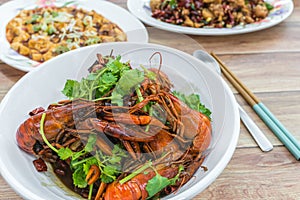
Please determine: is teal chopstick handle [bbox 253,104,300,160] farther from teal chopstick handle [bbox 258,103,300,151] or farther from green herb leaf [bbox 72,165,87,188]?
green herb leaf [bbox 72,165,87,188]

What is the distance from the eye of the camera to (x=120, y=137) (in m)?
0.87

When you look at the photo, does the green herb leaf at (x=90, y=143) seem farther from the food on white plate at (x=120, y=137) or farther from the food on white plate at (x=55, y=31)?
the food on white plate at (x=55, y=31)

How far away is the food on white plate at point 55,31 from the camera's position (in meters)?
1.51

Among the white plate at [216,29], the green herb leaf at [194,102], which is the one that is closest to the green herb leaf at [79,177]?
the green herb leaf at [194,102]

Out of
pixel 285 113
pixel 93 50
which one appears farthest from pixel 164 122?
pixel 285 113

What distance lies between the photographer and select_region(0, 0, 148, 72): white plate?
1416 millimetres

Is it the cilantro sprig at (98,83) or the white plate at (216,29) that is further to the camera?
the white plate at (216,29)

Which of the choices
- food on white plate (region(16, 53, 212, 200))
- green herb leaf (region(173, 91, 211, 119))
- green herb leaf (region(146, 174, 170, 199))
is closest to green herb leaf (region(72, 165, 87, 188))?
food on white plate (region(16, 53, 212, 200))

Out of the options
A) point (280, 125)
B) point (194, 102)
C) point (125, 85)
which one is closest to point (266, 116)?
point (280, 125)

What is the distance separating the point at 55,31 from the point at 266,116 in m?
0.89

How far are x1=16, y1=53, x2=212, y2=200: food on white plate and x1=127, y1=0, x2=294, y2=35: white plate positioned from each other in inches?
27.5

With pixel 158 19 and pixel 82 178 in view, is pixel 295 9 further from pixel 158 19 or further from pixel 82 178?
pixel 82 178

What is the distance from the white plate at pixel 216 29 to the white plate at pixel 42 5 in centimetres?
5

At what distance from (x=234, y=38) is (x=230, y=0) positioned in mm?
202
